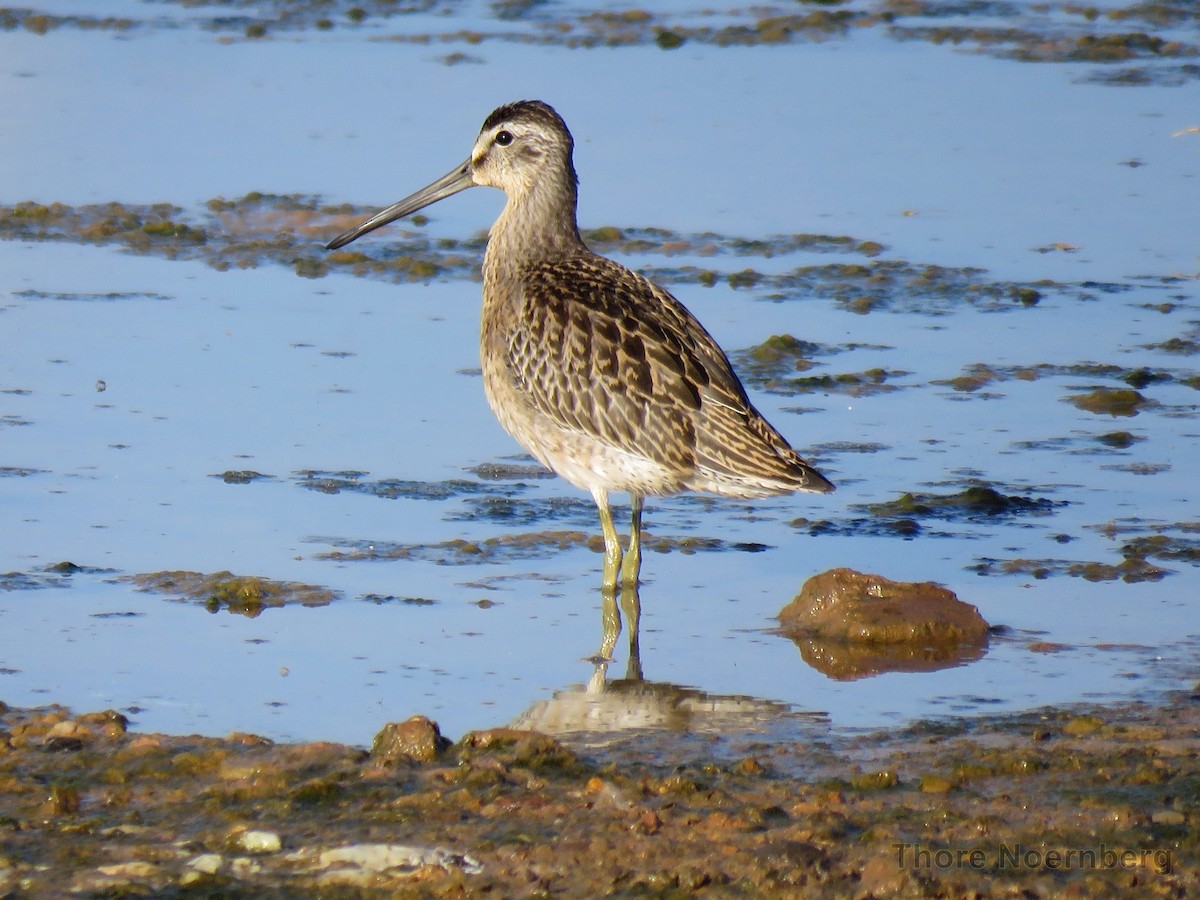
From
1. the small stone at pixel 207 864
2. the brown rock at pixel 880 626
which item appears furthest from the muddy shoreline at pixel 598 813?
the brown rock at pixel 880 626

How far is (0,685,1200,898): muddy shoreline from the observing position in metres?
4.02

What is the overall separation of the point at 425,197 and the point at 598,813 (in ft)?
13.5

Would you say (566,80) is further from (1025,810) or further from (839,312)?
(1025,810)

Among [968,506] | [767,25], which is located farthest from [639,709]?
[767,25]

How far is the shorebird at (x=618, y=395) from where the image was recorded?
6.30 meters

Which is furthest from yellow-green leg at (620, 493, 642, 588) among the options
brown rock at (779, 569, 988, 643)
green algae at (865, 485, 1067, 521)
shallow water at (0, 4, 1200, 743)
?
green algae at (865, 485, 1067, 521)

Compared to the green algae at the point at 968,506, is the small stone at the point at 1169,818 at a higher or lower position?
lower

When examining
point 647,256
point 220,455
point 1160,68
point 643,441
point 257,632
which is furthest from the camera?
point 1160,68

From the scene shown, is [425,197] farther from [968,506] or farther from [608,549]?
[968,506]

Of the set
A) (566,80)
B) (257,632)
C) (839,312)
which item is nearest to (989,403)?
(839,312)

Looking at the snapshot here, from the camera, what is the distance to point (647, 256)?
9859 mm

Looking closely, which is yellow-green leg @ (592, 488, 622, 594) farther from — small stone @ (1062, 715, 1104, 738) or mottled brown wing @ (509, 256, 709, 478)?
Answer: small stone @ (1062, 715, 1104, 738)

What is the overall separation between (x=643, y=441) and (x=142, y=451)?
77.0 inches

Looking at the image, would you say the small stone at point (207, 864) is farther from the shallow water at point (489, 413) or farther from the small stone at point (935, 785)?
the small stone at point (935, 785)
